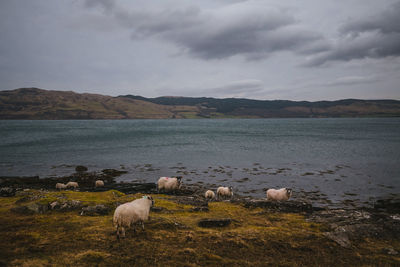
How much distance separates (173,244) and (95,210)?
686 cm

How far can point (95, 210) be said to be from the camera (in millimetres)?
14469

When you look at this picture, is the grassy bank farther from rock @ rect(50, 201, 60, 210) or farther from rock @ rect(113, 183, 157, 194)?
rock @ rect(113, 183, 157, 194)

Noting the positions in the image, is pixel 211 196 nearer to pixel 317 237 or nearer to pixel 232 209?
pixel 232 209

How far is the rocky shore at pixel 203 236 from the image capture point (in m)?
9.21

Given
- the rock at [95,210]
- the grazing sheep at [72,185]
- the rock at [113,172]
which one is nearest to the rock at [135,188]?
the grazing sheep at [72,185]

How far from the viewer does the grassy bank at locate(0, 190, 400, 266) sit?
8.99 meters

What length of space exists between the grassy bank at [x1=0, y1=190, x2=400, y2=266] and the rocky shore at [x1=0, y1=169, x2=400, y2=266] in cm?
4

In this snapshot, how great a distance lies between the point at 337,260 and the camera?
969 centimetres

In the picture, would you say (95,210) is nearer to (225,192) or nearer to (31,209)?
(31,209)

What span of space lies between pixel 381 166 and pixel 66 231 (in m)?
47.0

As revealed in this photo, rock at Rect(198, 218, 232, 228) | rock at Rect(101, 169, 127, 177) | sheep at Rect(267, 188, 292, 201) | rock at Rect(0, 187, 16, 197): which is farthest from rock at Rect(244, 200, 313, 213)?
rock at Rect(101, 169, 127, 177)

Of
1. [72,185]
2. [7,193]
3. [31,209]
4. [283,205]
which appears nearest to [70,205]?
[31,209]

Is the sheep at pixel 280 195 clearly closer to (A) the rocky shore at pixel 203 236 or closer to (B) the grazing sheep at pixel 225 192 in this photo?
(A) the rocky shore at pixel 203 236

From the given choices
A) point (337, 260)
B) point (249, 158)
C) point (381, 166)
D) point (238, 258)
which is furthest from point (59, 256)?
point (381, 166)
